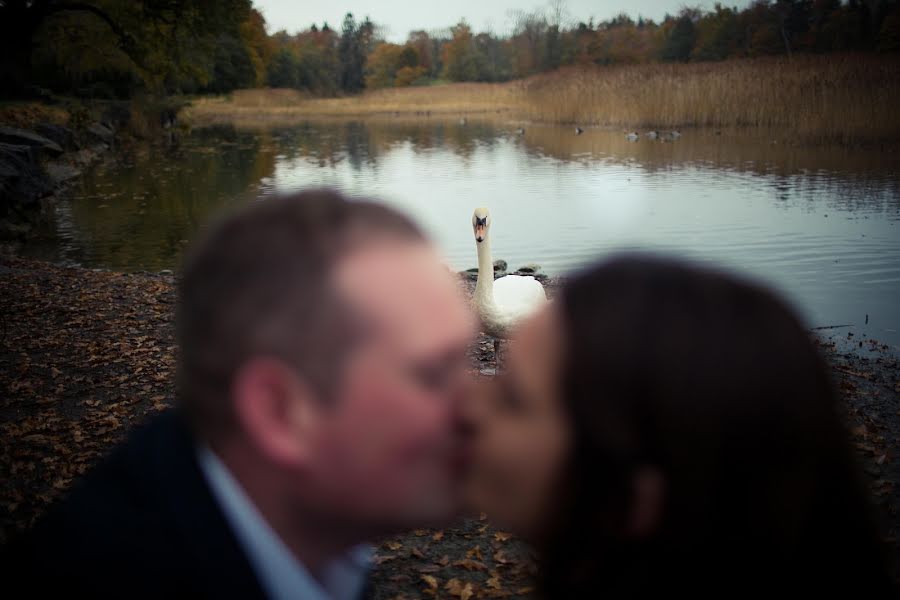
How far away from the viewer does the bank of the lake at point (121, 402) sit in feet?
13.8

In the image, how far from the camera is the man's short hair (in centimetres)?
86

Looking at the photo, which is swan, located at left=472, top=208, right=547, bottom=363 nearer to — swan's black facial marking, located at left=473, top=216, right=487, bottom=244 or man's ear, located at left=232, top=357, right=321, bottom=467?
swan's black facial marking, located at left=473, top=216, right=487, bottom=244

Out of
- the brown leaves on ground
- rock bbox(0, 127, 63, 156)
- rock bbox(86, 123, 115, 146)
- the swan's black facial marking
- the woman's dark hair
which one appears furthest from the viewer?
rock bbox(86, 123, 115, 146)

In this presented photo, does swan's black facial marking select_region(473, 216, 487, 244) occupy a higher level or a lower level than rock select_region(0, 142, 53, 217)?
lower

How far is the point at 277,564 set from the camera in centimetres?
96

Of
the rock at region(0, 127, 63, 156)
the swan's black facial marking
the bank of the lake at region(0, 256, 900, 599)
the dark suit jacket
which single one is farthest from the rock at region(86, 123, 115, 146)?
the dark suit jacket

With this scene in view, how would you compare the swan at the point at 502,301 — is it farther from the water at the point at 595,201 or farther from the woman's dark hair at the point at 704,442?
the woman's dark hair at the point at 704,442

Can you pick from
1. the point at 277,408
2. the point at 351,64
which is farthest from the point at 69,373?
the point at 351,64

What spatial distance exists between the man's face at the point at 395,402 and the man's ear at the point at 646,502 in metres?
0.22

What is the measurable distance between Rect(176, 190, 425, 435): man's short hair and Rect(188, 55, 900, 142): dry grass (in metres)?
28.6

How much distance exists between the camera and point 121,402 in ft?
21.0

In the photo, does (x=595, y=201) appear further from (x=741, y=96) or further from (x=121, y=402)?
(x=741, y=96)

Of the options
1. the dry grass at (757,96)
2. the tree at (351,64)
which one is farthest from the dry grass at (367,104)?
the dry grass at (757,96)

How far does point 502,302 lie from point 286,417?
218 inches
